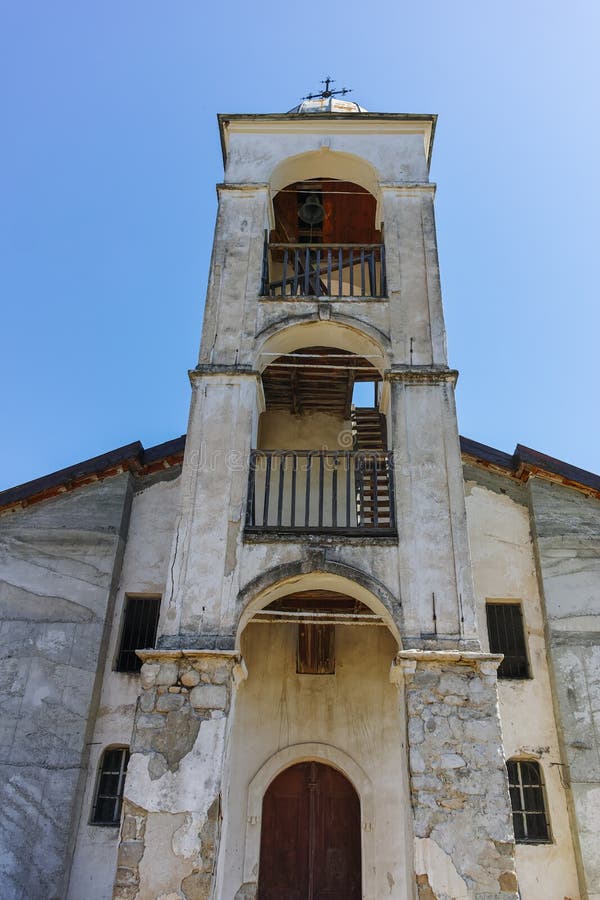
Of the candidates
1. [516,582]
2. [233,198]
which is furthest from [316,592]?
[233,198]

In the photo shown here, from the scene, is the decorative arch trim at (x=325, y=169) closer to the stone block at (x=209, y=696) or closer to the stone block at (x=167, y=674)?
the stone block at (x=167, y=674)

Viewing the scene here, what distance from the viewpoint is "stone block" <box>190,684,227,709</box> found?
8.66 meters

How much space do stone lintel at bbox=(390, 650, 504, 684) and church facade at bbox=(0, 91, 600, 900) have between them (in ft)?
0.13

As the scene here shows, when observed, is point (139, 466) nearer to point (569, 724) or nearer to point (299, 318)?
point (299, 318)

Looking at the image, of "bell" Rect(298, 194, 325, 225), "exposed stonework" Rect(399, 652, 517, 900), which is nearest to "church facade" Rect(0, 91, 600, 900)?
"exposed stonework" Rect(399, 652, 517, 900)

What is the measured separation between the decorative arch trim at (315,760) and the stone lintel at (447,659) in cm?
302

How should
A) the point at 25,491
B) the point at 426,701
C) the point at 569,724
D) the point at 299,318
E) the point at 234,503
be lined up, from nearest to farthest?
the point at 426,701, the point at 234,503, the point at 569,724, the point at 299,318, the point at 25,491

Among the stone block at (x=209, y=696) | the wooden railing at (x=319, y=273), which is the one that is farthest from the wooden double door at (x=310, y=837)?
the wooden railing at (x=319, y=273)

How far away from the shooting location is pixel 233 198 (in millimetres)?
13234

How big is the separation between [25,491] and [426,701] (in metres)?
7.78

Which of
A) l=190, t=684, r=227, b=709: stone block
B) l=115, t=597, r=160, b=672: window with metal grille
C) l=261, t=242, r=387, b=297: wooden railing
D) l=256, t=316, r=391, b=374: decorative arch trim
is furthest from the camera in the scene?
l=261, t=242, r=387, b=297: wooden railing

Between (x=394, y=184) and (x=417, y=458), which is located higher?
(x=394, y=184)

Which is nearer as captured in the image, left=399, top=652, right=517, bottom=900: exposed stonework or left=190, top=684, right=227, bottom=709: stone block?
left=399, top=652, right=517, bottom=900: exposed stonework

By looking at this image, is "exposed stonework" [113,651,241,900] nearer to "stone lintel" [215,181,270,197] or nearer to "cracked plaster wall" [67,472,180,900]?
"cracked plaster wall" [67,472,180,900]
